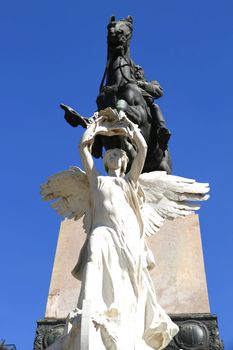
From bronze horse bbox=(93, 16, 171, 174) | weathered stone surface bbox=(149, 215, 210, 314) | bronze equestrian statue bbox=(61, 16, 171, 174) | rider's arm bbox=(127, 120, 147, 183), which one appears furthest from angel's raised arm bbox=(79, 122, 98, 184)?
weathered stone surface bbox=(149, 215, 210, 314)

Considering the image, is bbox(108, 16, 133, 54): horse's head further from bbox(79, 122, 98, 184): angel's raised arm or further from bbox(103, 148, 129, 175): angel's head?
bbox(79, 122, 98, 184): angel's raised arm

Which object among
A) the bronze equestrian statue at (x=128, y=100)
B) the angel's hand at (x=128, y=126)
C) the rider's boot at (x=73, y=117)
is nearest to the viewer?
the angel's hand at (x=128, y=126)

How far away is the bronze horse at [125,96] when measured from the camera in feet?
24.2

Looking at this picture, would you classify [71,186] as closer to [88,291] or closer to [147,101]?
[88,291]

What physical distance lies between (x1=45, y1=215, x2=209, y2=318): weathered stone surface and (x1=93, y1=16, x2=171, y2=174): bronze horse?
111 centimetres

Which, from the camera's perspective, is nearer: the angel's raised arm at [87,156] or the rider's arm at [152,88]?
the angel's raised arm at [87,156]

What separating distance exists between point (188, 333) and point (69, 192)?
74.8 inches

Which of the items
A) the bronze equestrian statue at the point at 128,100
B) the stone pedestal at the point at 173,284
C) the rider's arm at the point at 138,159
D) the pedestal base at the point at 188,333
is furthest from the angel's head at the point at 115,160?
the pedestal base at the point at 188,333

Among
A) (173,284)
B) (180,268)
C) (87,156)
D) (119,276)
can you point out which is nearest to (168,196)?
(180,268)

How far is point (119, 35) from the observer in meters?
8.51

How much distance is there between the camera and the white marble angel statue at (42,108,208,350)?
4609 mm

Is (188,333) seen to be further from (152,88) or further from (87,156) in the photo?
(152,88)

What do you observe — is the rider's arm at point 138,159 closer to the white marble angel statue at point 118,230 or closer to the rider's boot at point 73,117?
the white marble angel statue at point 118,230

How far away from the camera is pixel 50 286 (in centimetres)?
632
